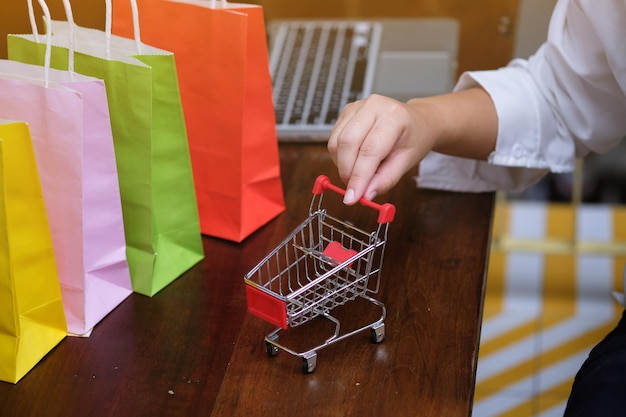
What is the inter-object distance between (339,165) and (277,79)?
529 millimetres

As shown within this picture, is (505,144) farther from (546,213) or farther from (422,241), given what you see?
(546,213)

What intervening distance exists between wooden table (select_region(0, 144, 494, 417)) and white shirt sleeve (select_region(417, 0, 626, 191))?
14 centimetres

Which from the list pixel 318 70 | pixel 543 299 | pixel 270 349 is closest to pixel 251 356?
pixel 270 349

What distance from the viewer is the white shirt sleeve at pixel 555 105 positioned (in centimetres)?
107

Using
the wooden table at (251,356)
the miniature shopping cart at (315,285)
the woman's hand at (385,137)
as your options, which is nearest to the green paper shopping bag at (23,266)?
the wooden table at (251,356)

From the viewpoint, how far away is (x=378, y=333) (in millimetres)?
898

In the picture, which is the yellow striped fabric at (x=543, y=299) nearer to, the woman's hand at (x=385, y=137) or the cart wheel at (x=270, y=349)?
the woman's hand at (x=385, y=137)

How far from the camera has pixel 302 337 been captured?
91 cm

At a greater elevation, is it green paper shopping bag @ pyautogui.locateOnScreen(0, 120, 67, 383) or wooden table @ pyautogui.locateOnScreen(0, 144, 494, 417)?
green paper shopping bag @ pyautogui.locateOnScreen(0, 120, 67, 383)

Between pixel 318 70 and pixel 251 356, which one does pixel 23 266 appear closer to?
pixel 251 356

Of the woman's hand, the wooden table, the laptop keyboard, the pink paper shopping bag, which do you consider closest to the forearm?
the woman's hand

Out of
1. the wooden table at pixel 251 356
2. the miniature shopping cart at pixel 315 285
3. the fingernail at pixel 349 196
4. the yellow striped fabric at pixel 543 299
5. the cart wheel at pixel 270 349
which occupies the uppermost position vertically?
the fingernail at pixel 349 196

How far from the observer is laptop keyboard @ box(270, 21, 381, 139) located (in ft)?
4.33

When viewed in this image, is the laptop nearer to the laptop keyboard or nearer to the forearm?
the laptop keyboard
